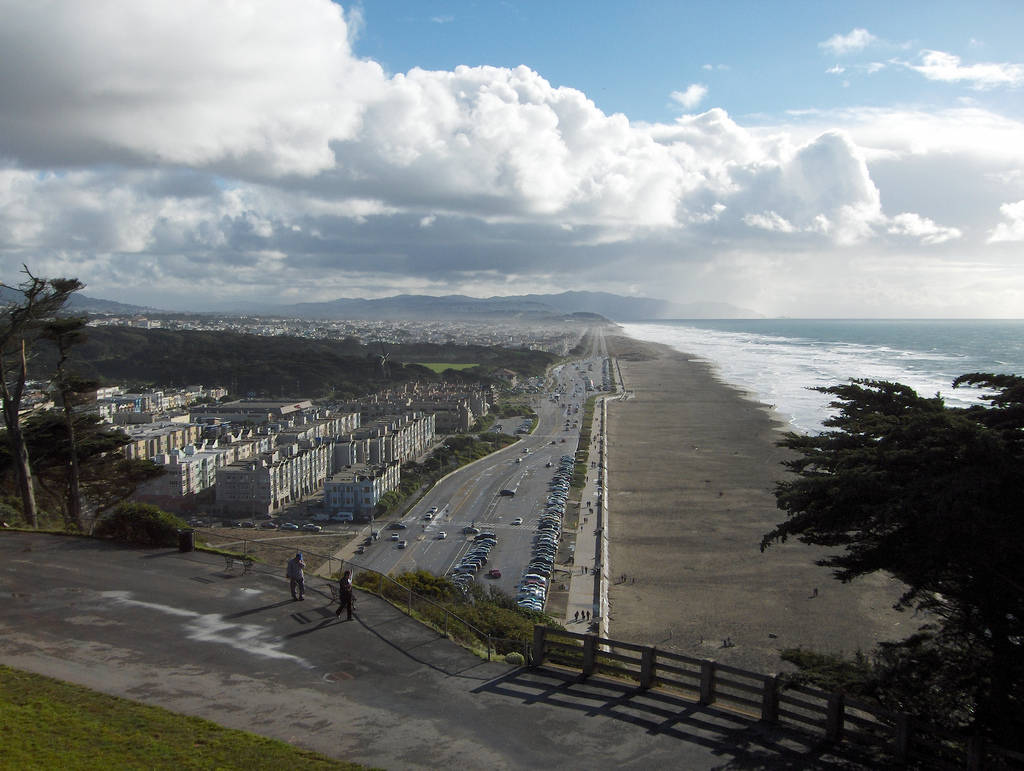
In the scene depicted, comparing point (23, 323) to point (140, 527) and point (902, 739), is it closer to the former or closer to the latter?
point (140, 527)

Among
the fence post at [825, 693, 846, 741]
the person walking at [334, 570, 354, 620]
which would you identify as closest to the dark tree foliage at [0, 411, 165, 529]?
the person walking at [334, 570, 354, 620]

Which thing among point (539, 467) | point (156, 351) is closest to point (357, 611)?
point (539, 467)

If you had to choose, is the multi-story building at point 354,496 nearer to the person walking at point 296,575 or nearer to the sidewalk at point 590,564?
the sidewalk at point 590,564

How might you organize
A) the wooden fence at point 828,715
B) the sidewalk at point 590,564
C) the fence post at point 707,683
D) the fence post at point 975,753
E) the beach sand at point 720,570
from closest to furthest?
the fence post at point 975,753 < the wooden fence at point 828,715 < the fence post at point 707,683 < the beach sand at point 720,570 < the sidewalk at point 590,564

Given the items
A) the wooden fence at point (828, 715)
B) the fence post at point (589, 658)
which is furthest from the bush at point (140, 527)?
the fence post at point (589, 658)

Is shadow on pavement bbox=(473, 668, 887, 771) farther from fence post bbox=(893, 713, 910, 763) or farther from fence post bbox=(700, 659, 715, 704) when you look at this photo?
fence post bbox=(893, 713, 910, 763)

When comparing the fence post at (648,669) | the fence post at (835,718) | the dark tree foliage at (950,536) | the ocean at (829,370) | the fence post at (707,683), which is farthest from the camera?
the ocean at (829,370)
